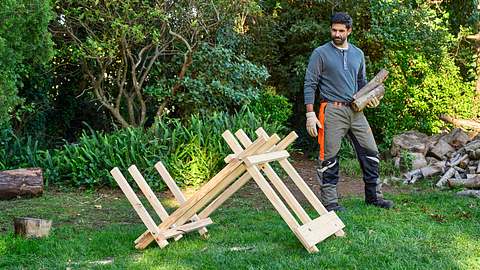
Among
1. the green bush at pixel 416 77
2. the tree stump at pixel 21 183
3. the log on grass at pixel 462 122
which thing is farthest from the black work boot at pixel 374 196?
the log on grass at pixel 462 122

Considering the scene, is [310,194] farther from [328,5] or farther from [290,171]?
[328,5]

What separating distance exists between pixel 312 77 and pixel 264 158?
1506 mm

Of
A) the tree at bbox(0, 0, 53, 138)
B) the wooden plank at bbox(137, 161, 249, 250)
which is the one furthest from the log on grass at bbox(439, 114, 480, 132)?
the tree at bbox(0, 0, 53, 138)

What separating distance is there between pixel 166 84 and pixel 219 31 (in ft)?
4.30

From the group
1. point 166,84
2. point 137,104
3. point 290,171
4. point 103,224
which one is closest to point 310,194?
point 290,171

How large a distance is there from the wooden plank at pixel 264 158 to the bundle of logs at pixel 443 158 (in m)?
2.74

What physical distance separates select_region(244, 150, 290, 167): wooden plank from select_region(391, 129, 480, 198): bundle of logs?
9.00 ft

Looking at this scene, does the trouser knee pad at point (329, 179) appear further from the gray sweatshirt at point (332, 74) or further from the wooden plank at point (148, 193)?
the wooden plank at point (148, 193)

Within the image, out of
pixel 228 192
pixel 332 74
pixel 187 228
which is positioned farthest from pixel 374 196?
pixel 187 228

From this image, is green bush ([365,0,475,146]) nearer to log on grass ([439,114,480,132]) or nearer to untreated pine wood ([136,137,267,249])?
log on grass ([439,114,480,132])

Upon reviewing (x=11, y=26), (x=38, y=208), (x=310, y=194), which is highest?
(x=11, y=26)

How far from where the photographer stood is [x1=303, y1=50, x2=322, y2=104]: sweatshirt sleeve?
5.07 metres

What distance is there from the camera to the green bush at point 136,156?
280 inches

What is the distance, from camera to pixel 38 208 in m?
5.77
